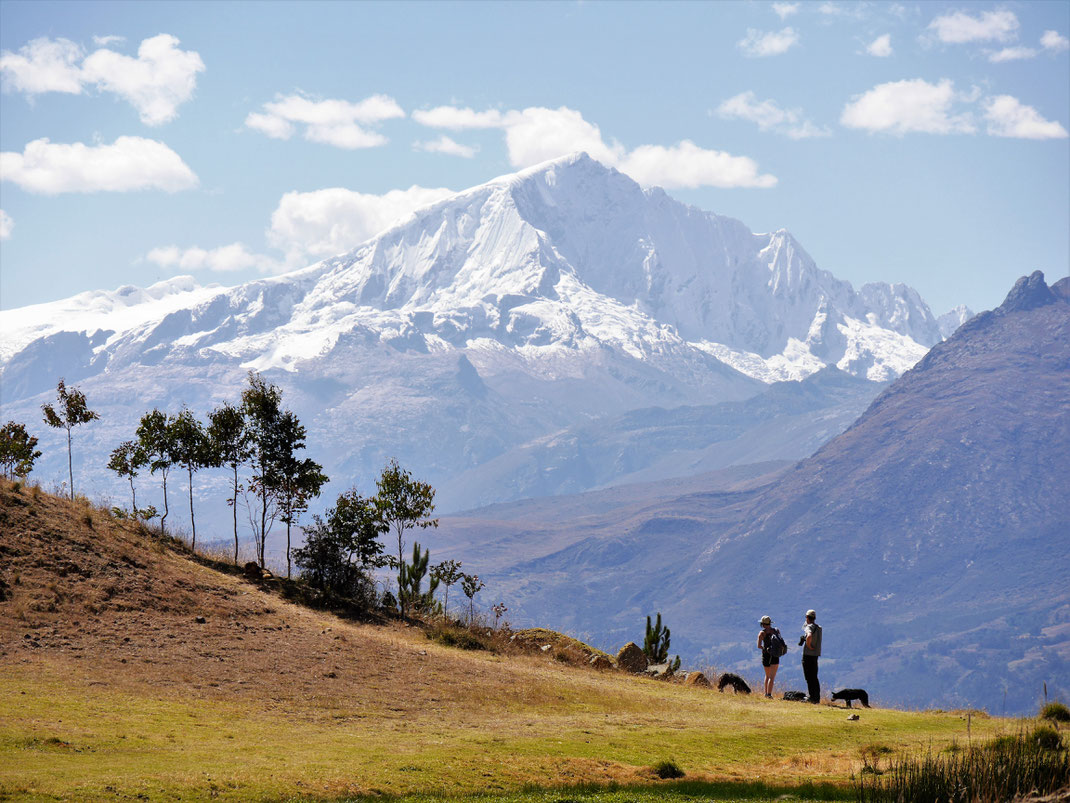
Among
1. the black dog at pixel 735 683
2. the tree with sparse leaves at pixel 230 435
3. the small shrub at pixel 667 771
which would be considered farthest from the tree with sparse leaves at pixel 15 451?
the small shrub at pixel 667 771

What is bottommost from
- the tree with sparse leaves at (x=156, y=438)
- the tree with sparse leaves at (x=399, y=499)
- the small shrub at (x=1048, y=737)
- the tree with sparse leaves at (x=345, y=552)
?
the small shrub at (x=1048, y=737)

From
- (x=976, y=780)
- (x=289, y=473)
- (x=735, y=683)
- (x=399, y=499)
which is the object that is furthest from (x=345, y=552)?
(x=976, y=780)

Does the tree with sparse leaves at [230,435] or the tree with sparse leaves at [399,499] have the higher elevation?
the tree with sparse leaves at [230,435]

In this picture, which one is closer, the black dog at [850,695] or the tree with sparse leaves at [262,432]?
the black dog at [850,695]

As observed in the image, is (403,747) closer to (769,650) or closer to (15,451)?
(769,650)

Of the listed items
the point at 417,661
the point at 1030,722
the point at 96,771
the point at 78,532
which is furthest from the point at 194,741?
the point at 1030,722

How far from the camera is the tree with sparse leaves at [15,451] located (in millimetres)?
50787

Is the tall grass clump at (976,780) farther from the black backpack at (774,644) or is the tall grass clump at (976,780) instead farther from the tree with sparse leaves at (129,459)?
the tree with sparse leaves at (129,459)

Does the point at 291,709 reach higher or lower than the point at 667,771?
higher

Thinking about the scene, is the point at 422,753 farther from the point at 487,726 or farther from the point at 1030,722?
the point at 1030,722

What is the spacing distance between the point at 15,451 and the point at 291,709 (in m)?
29.3

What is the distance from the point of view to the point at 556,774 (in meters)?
23.7

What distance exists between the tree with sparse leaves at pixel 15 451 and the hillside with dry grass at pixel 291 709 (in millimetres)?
7717

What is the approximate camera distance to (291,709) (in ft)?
94.7
